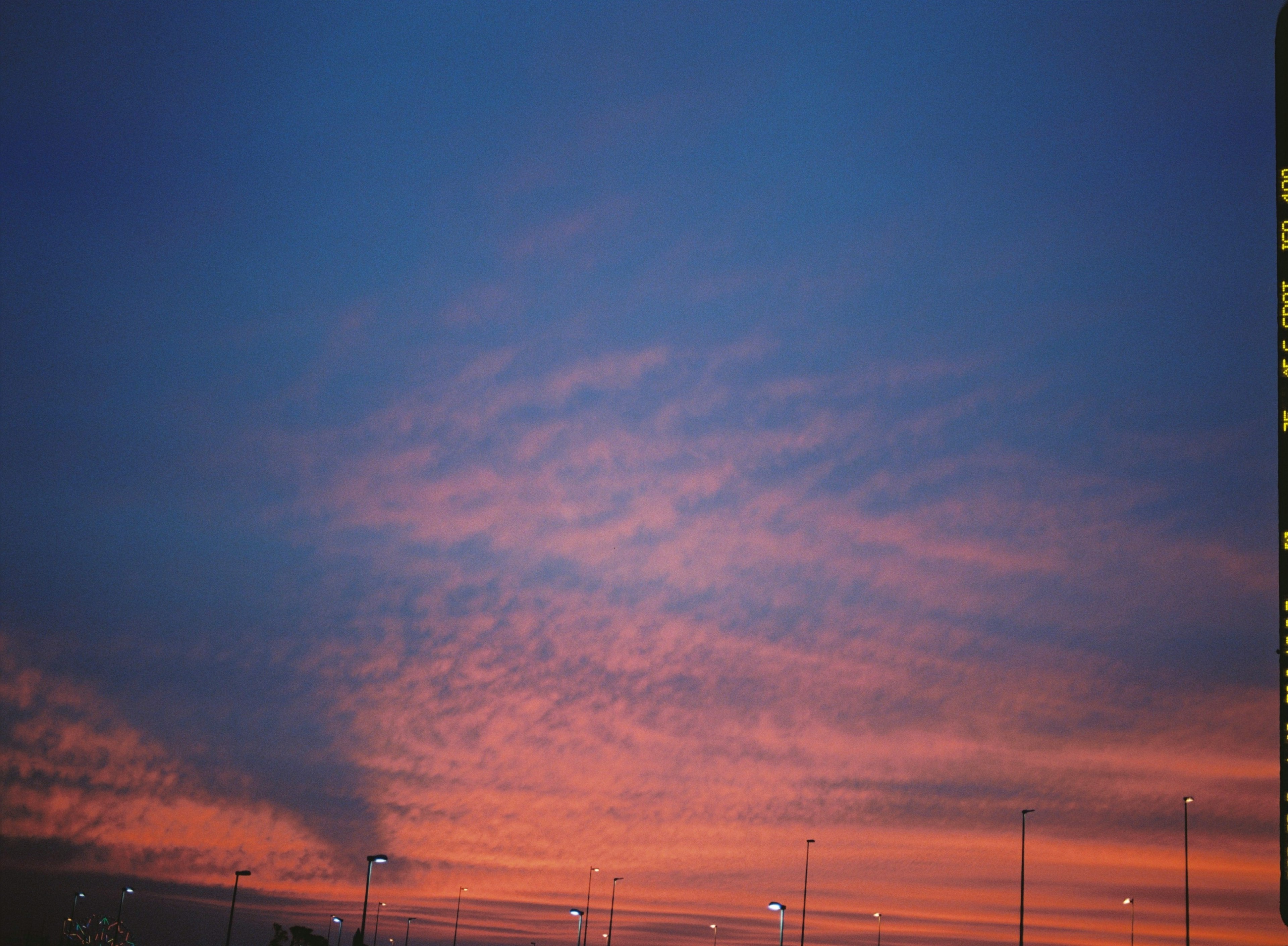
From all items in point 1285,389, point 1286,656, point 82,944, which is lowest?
point 82,944

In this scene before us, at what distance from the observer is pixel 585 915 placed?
131 meters

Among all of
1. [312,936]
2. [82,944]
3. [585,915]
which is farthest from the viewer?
[82,944]

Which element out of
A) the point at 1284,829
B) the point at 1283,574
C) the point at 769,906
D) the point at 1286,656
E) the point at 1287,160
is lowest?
the point at 769,906

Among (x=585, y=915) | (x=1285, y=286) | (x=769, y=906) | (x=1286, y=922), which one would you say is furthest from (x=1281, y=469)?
(x=585, y=915)

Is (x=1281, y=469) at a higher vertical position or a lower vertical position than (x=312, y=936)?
higher

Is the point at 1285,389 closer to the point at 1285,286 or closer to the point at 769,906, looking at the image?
the point at 1285,286

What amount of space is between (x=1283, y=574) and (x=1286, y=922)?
8.45 m

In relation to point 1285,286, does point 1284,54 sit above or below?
above

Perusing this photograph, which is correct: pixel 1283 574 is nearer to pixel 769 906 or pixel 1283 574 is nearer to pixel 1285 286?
pixel 1285 286

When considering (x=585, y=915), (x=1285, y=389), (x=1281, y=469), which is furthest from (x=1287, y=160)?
(x=585, y=915)

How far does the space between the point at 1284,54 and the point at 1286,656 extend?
16508 millimetres

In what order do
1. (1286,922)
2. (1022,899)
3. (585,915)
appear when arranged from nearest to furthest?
(1286,922), (1022,899), (585,915)

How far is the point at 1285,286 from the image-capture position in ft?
99.8

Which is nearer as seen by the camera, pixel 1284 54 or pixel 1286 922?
pixel 1286 922
